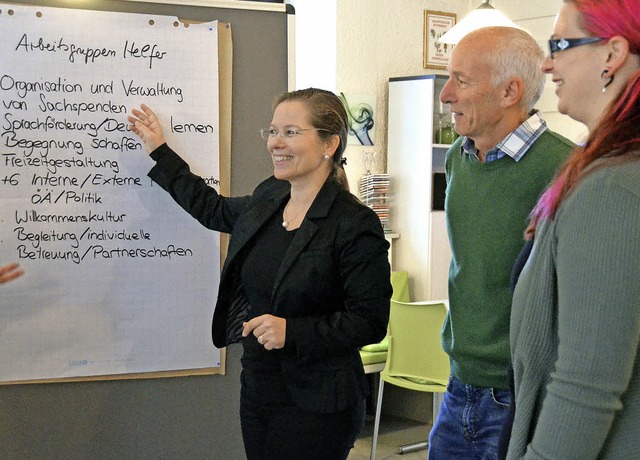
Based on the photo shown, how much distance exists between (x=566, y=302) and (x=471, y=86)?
0.91m

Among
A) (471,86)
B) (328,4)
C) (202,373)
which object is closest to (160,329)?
(202,373)

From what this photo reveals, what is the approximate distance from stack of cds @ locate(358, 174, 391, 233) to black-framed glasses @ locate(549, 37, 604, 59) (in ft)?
13.9

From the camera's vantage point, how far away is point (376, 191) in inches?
214

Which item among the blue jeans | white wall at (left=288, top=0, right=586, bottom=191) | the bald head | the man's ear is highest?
white wall at (left=288, top=0, right=586, bottom=191)

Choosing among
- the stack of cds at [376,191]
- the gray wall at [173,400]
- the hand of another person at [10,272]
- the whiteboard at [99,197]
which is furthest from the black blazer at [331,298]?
the stack of cds at [376,191]

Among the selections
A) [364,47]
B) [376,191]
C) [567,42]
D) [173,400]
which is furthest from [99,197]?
[364,47]

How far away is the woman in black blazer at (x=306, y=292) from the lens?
1.92 m

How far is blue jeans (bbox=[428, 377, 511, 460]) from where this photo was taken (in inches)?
65.9

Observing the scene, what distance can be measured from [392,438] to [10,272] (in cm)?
317

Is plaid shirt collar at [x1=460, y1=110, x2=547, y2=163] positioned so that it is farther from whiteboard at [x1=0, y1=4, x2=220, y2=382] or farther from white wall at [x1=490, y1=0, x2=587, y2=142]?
white wall at [x1=490, y1=0, x2=587, y2=142]

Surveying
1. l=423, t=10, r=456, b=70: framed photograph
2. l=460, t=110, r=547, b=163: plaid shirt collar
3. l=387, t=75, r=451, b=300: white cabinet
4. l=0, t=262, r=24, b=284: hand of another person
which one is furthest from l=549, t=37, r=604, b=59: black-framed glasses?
l=423, t=10, r=456, b=70: framed photograph

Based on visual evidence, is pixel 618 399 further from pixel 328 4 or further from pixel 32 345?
pixel 328 4

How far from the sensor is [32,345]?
2.29 m

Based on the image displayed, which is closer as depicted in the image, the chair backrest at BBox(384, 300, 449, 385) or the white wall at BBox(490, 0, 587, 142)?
the chair backrest at BBox(384, 300, 449, 385)
